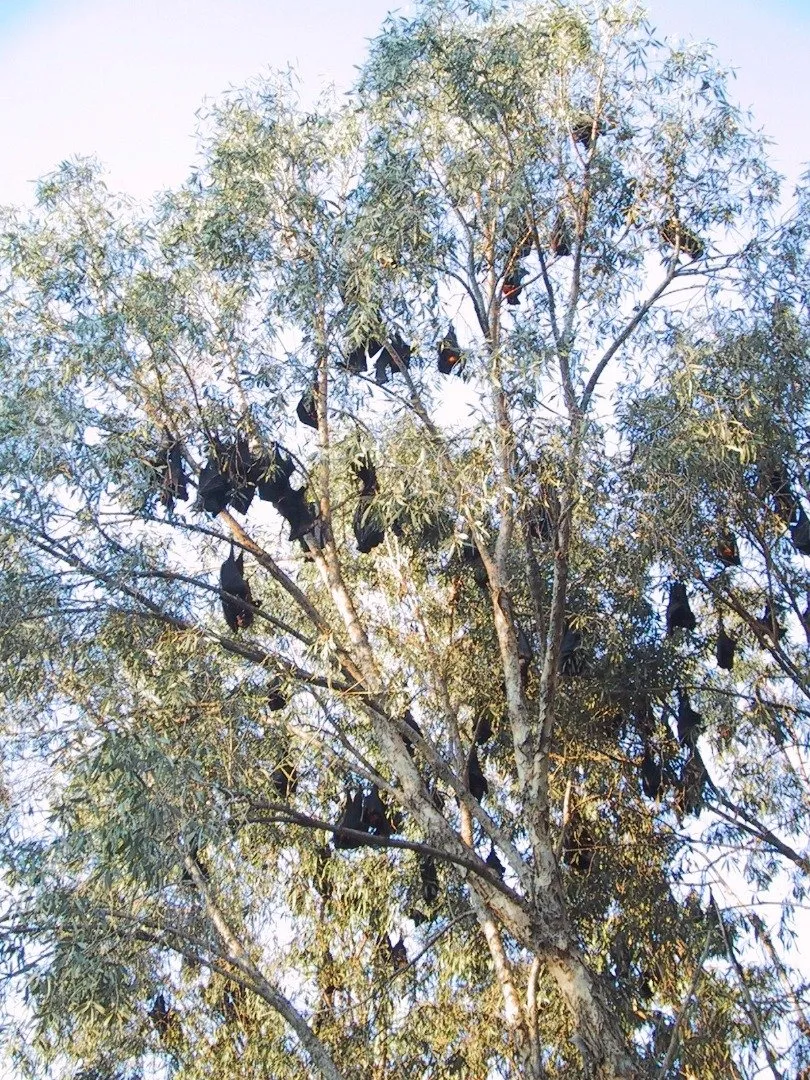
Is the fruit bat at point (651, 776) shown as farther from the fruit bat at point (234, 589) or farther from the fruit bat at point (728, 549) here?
the fruit bat at point (234, 589)

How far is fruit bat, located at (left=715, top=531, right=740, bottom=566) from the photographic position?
29.6 feet

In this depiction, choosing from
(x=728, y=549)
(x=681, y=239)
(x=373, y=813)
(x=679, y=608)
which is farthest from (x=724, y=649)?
(x=681, y=239)

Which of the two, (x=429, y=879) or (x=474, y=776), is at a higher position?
(x=474, y=776)

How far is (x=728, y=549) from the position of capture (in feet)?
29.6

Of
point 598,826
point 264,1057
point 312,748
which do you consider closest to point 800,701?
point 598,826

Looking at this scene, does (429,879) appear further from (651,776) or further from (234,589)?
(234,589)

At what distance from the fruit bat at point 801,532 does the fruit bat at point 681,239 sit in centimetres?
198

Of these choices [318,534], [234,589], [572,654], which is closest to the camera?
[234,589]

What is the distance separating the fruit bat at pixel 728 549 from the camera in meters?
9.02

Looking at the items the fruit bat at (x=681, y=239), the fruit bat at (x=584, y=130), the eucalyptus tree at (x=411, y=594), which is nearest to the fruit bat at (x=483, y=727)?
the eucalyptus tree at (x=411, y=594)

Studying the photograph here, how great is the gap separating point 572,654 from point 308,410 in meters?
2.77

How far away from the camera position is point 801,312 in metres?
9.01

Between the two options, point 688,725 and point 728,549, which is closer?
point 728,549

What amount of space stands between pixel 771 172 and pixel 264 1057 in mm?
8047
